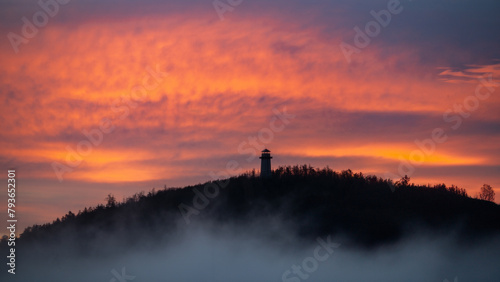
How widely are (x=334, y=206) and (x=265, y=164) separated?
9.72 metres

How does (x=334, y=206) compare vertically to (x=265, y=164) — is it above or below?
below

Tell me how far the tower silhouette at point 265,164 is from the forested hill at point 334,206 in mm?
752

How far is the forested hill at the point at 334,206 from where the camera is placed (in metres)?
92.4

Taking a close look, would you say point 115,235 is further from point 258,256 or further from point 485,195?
point 485,195

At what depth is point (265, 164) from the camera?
94375 mm

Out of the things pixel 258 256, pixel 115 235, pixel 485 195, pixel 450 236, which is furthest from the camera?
pixel 485 195

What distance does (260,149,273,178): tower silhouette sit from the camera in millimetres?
93625

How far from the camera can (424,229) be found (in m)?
93.1

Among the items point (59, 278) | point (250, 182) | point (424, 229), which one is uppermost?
point (250, 182)

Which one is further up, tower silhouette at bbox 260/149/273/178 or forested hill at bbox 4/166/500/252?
tower silhouette at bbox 260/149/273/178

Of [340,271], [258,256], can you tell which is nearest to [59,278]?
[258,256]

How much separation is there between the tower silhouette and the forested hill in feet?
2.47

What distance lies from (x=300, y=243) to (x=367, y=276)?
9.10m

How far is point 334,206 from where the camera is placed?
9356cm
